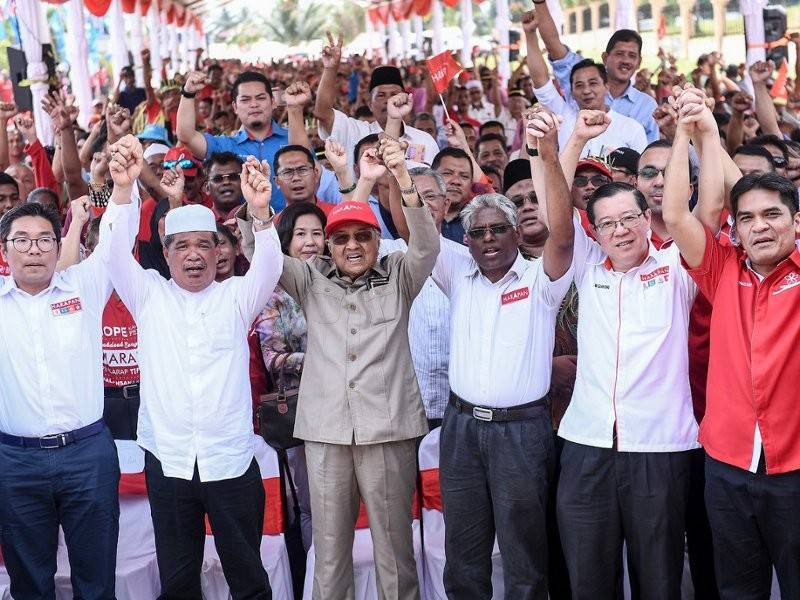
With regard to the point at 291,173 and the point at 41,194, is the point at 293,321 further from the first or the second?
the point at 41,194

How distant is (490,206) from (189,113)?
2488mm

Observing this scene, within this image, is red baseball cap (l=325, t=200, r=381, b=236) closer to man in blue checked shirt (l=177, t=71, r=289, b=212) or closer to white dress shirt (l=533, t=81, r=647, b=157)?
white dress shirt (l=533, t=81, r=647, b=157)

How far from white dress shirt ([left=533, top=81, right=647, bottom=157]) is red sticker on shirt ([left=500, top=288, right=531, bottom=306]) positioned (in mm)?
1833

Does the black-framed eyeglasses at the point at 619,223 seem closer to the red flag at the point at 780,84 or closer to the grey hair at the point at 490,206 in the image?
the grey hair at the point at 490,206

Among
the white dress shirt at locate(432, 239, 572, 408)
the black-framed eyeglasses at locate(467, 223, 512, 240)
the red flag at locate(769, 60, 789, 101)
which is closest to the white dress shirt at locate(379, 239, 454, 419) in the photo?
the white dress shirt at locate(432, 239, 572, 408)

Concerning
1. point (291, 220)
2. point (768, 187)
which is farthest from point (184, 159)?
point (768, 187)

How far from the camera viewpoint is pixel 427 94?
1077 centimetres

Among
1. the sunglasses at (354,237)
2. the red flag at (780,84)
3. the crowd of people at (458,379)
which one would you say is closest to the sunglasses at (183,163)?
the crowd of people at (458,379)

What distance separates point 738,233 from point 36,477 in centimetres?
264

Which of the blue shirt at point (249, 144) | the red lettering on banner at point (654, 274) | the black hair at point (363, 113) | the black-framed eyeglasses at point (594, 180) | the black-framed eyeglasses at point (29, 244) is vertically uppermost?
the black hair at point (363, 113)

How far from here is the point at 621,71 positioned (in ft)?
21.1

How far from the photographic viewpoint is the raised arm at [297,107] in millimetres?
5457

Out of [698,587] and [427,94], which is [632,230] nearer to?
[698,587]

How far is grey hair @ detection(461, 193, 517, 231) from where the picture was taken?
392 cm
